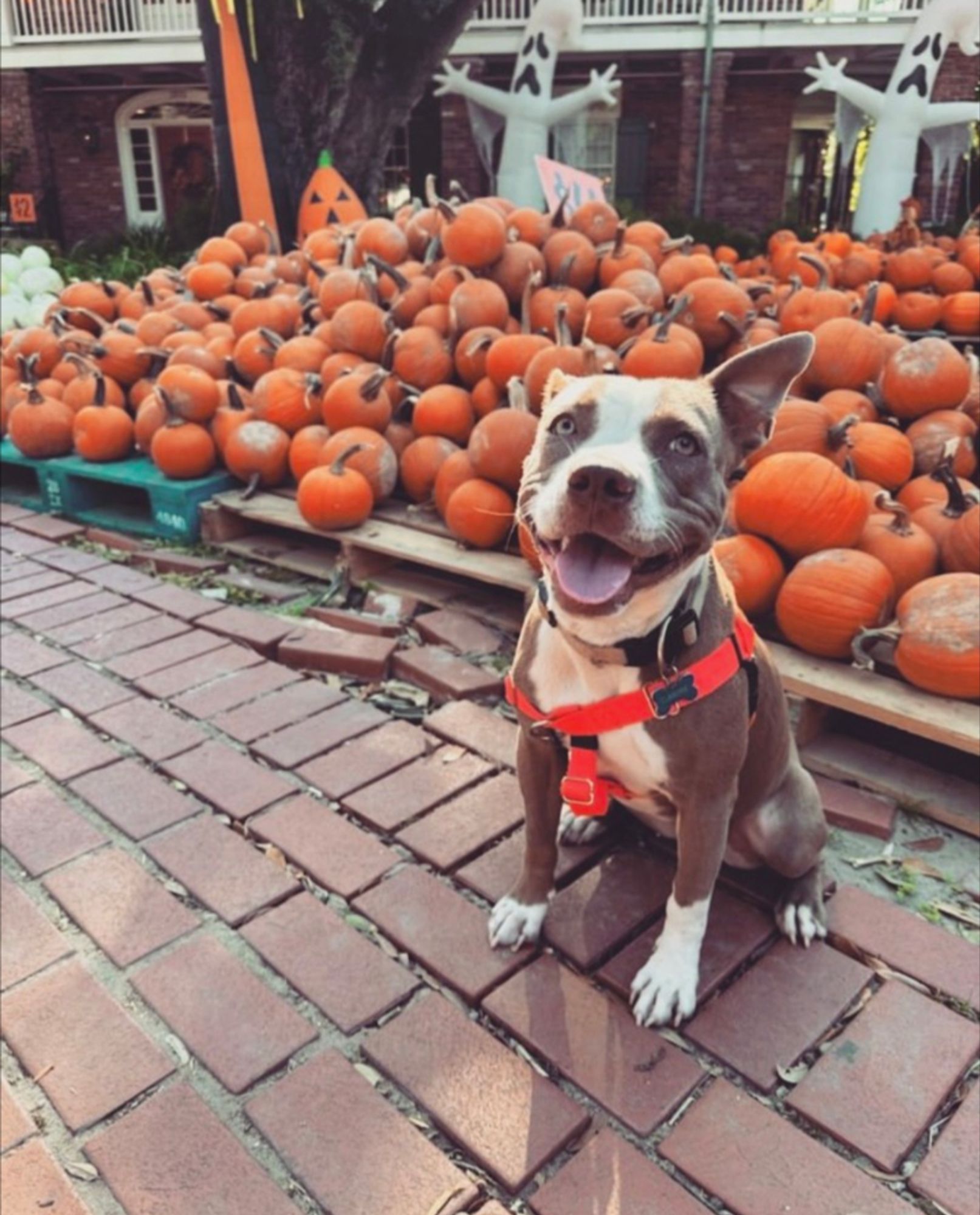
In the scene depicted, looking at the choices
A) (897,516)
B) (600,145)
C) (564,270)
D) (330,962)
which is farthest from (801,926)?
(600,145)

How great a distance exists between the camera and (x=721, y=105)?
1598cm

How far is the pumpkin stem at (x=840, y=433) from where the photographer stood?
3150 mm

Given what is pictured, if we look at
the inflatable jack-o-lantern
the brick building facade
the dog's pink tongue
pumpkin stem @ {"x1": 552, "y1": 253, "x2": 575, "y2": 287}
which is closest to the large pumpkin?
the dog's pink tongue

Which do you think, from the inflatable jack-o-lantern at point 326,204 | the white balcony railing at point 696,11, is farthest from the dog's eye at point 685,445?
the white balcony railing at point 696,11

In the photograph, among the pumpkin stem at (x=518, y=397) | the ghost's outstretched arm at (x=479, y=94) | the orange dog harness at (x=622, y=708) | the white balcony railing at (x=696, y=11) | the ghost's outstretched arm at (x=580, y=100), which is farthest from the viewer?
the white balcony railing at (x=696, y=11)

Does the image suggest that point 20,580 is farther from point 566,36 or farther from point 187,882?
point 566,36

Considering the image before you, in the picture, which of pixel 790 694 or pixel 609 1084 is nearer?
pixel 609 1084

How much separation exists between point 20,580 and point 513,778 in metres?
2.73

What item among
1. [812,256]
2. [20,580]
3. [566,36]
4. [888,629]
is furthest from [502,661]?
[566,36]

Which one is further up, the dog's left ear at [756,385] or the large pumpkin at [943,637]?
the dog's left ear at [756,385]

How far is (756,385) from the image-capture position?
176 cm

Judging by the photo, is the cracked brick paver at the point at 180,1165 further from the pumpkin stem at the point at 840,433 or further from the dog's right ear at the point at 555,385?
the pumpkin stem at the point at 840,433

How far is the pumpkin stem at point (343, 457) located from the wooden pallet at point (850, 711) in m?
0.27

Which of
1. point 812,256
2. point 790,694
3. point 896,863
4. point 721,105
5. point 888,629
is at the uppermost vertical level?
point 721,105
